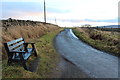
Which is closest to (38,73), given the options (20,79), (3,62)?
(20,79)

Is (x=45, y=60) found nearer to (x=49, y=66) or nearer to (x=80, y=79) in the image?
(x=49, y=66)

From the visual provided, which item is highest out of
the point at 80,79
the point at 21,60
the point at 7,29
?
the point at 7,29

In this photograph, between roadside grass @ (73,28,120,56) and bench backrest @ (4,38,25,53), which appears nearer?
bench backrest @ (4,38,25,53)

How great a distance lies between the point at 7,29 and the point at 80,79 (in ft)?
27.9

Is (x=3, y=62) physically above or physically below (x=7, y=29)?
below

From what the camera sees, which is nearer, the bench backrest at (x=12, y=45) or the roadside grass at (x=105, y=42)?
the bench backrest at (x=12, y=45)

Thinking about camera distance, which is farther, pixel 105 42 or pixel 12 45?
→ pixel 105 42

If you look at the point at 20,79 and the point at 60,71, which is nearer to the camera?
the point at 20,79

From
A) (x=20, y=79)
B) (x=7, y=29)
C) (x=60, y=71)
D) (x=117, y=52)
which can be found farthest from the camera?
(x=7, y=29)

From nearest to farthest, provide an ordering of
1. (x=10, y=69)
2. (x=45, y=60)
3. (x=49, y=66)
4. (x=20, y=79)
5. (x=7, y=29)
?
(x=20, y=79) < (x=10, y=69) < (x=49, y=66) < (x=45, y=60) < (x=7, y=29)

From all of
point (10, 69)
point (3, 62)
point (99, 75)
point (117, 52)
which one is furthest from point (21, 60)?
point (117, 52)

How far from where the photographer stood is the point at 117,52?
8469 millimetres

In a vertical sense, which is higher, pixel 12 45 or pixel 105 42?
pixel 12 45

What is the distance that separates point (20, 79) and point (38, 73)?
0.85 m
